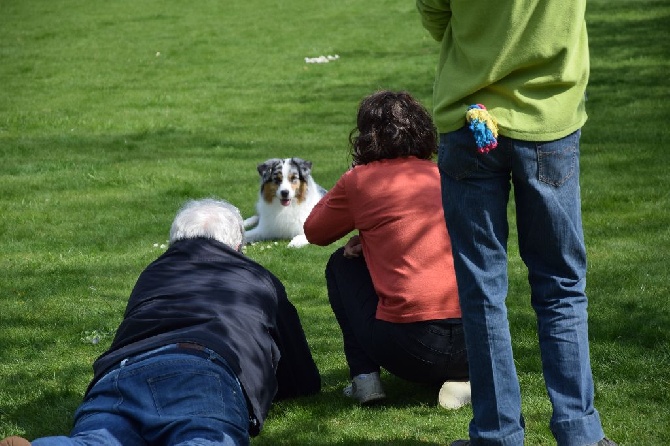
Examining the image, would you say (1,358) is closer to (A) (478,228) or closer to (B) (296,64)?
(A) (478,228)

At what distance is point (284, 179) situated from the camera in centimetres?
1001

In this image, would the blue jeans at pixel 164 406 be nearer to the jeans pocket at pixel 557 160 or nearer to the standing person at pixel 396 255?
the standing person at pixel 396 255

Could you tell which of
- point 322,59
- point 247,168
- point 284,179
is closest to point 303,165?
point 284,179

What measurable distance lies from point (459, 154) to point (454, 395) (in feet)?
5.89

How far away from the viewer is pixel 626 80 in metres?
16.7

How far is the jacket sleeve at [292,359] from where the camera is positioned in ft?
17.1

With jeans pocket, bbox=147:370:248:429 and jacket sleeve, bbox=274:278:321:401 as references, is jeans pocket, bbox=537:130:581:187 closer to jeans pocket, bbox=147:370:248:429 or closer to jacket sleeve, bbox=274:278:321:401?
jeans pocket, bbox=147:370:248:429

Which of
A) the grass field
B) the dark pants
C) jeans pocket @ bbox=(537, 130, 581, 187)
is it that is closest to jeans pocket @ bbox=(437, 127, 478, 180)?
jeans pocket @ bbox=(537, 130, 581, 187)

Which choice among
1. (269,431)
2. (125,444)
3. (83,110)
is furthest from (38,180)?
(125,444)

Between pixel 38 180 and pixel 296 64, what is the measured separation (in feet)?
31.7

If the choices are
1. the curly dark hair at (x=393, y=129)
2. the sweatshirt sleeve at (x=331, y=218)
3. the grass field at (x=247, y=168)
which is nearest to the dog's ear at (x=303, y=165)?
the grass field at (x=247, y=168)

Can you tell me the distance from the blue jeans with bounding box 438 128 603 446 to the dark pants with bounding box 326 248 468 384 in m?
1.01

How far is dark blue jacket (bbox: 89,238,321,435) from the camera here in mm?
4441

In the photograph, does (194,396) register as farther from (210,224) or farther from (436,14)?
(436,14)
